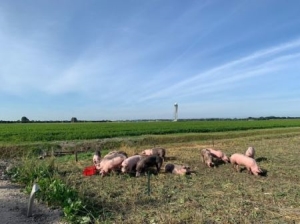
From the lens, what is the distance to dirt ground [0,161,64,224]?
564 centimetres

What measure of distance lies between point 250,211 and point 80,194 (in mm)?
3322

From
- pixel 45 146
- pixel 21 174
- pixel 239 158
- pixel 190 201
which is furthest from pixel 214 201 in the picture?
pixel 45 146

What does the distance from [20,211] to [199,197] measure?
11.5ft

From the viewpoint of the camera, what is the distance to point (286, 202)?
6199 millimetres

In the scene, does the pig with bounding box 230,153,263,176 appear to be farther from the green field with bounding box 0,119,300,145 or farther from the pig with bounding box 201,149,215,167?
the green field with bounding box 0,119,300,145

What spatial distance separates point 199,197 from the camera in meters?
6.63

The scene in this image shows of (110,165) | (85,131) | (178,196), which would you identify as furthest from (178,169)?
(85,131)

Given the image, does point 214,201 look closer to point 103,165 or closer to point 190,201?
point 190,201

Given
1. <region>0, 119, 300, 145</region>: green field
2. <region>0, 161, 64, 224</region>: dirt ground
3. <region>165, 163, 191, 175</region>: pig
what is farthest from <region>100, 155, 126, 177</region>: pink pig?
<region>0, 119, 300, 145</region>: green field

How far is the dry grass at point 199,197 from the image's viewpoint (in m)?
5.36

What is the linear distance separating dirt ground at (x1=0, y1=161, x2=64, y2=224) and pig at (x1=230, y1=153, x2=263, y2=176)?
5.62 meters

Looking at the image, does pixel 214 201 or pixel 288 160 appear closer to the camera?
Result: pixel 214 201

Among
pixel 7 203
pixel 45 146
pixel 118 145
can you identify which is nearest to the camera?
pixel 7 203

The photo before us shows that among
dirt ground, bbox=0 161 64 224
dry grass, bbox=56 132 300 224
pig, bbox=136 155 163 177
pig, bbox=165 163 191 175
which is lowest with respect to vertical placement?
dirt ground, bbox=0 161 64 224
